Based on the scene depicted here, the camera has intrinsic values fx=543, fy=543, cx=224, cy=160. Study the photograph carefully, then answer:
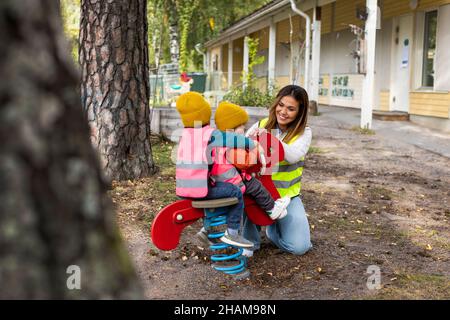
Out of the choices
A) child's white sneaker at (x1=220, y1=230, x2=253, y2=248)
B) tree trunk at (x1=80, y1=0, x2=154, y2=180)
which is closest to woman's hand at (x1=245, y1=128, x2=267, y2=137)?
child's white sneaker at (x1=220, y1=230, x2=253, y2=248)

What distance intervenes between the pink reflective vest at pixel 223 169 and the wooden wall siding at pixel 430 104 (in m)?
9.38

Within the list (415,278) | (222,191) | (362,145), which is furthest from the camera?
(362,145)

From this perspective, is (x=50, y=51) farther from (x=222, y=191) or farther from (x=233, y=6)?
(x=233, y=6)

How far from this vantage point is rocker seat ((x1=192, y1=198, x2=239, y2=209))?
3.29 meters

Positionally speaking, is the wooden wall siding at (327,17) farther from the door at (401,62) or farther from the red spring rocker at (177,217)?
the red spring rocker at (177,217)

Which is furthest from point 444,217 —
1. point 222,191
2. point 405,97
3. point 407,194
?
point 405,97

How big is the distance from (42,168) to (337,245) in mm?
3570

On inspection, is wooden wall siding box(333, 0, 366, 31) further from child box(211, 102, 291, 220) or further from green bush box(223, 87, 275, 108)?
child box(211, 102, 291, 220)

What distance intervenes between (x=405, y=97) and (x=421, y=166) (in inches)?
250

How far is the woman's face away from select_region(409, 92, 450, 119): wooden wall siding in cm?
854

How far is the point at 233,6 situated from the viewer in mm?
30500

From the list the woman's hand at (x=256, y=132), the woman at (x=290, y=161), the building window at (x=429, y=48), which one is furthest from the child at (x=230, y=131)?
the building window at (x=429, y=48)

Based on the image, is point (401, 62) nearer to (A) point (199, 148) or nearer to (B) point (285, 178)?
(B) point (285, 178)

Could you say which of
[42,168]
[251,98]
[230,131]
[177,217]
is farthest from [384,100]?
[42,168]
